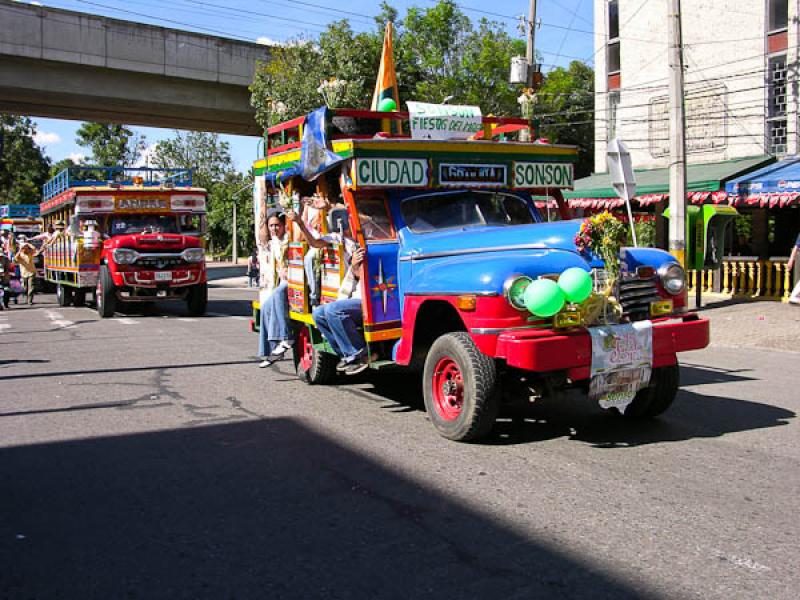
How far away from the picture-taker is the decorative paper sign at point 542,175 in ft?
25.5

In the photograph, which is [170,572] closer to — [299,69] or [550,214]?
[550,214]

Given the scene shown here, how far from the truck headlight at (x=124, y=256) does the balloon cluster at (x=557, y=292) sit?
45.9 feet

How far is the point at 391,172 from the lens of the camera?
7.24 metres

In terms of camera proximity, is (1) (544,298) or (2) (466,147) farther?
(2) (466,147)

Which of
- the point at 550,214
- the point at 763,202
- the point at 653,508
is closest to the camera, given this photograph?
the point at 653,508

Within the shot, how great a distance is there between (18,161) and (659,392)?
61099 mm

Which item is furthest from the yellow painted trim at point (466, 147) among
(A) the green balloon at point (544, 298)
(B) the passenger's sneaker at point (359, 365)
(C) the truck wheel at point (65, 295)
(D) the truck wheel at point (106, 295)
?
(C) the truck wheel at point (65, 295)

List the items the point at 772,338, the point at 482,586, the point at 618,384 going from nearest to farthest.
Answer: the point at 482,586, the point at 618,384, the point at 772,338

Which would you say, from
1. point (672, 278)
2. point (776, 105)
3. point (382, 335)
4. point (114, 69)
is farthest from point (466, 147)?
point (114, 69)

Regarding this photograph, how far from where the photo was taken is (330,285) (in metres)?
8.04

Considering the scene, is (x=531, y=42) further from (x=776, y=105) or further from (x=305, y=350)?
(x=305, y=350)

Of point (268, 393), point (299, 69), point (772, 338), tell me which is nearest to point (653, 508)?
point (268, 393)

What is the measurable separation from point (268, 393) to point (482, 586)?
517 cm

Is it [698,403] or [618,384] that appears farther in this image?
[698,403]
